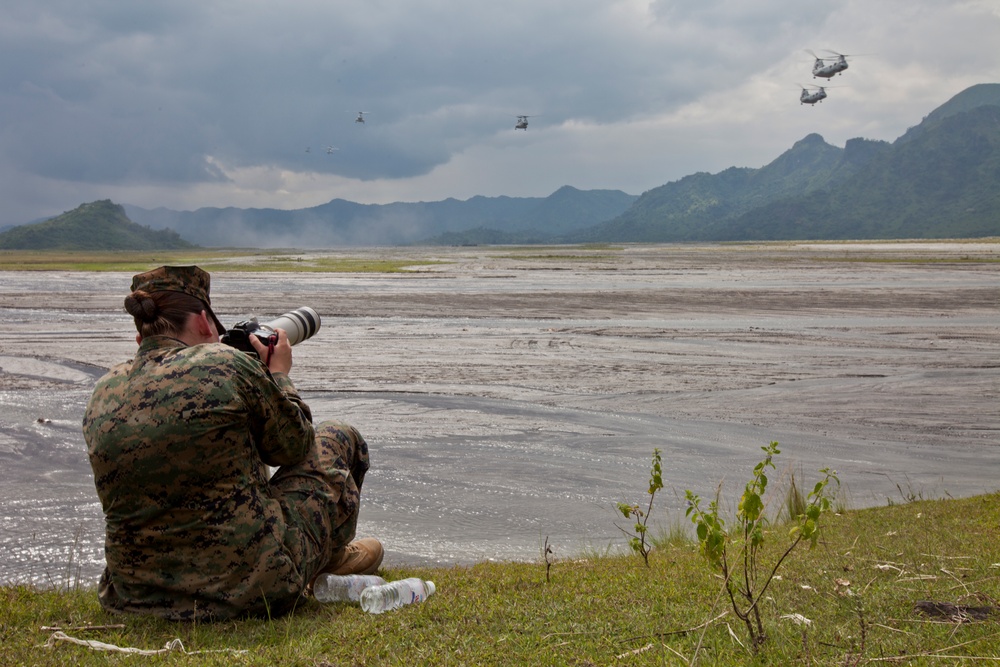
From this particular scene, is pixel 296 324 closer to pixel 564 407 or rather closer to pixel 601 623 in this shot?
pixel 601 623

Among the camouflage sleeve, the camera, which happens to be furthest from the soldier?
the camera

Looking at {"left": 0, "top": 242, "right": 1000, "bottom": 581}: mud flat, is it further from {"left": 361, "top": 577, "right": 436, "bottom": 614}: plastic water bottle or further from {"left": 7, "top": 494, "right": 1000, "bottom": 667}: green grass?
{"left": 361, "top": 577, "right": 436, "bottom": 614}: plastic water bottle

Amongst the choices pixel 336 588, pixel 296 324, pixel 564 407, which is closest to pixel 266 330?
pixel 296 324

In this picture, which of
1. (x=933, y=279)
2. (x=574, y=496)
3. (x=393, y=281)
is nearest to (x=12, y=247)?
(x=393, y=281)

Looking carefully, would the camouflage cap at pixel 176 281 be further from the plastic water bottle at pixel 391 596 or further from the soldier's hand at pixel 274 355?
the plastic water bottle at pixel 391 596

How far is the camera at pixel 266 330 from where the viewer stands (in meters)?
4.26

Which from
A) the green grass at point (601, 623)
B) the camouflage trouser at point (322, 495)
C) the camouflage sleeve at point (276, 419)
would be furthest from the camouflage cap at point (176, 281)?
the green grass at point (601, 623)

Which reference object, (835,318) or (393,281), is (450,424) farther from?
(393,281)

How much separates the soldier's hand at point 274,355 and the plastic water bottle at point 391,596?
1257 millimetres

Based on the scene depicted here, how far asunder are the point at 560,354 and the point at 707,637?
533 inches

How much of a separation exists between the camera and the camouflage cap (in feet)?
0.90

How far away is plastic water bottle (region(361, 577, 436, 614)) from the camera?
4.30 meters

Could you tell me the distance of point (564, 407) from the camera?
41.0 ft

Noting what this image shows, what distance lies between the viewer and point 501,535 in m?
7.29
